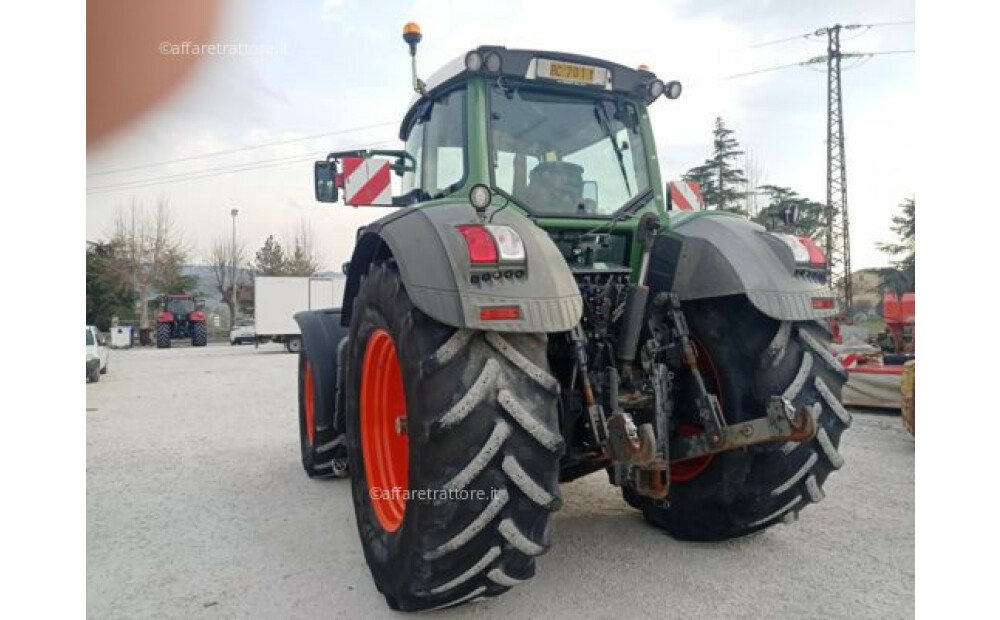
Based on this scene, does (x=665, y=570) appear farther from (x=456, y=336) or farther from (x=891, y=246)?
(x=891, y=246)

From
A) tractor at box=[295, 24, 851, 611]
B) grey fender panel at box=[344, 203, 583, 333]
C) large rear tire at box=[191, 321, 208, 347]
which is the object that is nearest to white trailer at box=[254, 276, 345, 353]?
large rear tire at box=[191, 321, 208, 347]

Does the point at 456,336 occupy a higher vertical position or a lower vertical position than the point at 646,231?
lower

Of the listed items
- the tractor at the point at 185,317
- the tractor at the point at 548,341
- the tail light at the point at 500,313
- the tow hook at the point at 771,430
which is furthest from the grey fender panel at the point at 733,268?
the tractor at the point at 185,317

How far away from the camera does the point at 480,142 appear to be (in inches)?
119

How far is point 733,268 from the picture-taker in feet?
9.49

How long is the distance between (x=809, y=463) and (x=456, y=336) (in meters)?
1.86

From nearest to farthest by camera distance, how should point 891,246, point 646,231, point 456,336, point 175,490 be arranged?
point 456,336 < point 646,231 < point 175,490 < point 891,246

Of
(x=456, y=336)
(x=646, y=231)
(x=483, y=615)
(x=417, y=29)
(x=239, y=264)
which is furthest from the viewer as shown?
(x=239, y=264)

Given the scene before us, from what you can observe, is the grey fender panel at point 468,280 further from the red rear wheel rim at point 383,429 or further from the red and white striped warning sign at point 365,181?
the red and white striped warning sign at point 365,181

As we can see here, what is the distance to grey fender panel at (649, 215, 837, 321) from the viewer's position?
2.83m

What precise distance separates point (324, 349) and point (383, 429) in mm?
1694

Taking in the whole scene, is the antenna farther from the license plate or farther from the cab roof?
the license plate

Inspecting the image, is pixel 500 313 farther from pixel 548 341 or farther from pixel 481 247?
pixel 548 341

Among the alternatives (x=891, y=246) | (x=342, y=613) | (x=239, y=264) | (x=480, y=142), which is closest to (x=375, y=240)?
(x=480, y=142)
